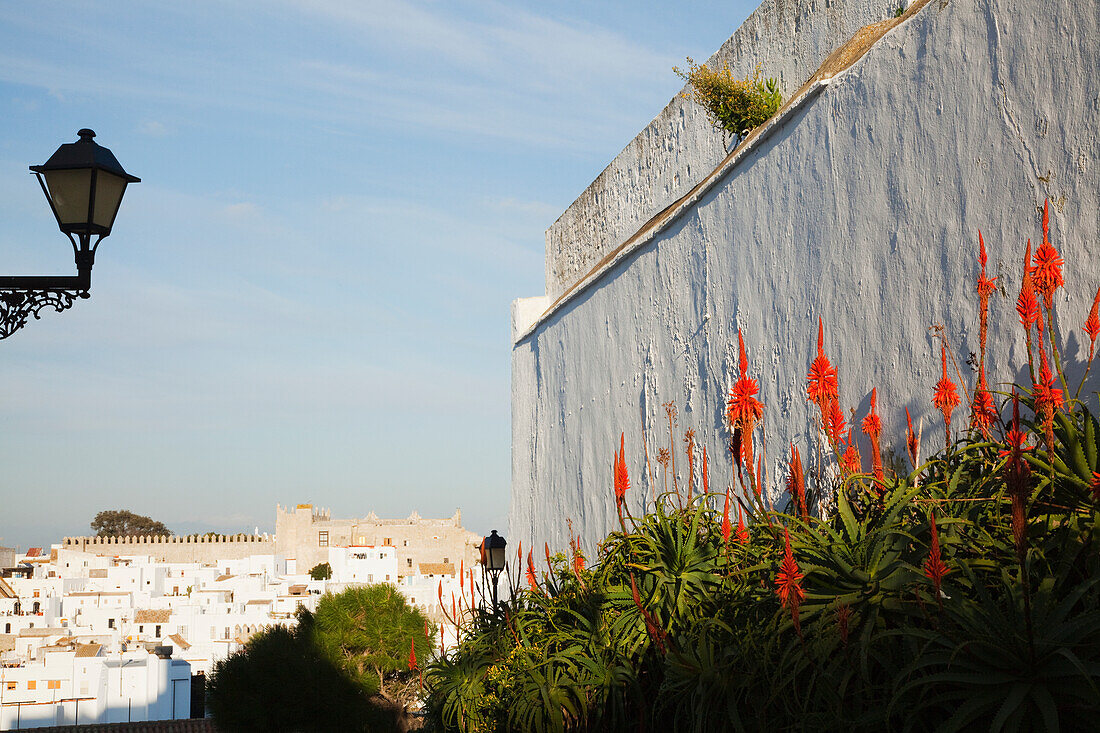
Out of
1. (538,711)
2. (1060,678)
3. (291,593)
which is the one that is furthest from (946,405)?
(291,593)

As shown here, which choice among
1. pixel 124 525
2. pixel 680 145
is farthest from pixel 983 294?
pixel 124 525

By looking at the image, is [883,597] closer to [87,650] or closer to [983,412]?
[983,412]

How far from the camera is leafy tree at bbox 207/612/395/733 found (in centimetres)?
1193

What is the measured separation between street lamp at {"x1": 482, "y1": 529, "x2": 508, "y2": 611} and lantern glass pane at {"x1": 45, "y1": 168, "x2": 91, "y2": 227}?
12.8 ft

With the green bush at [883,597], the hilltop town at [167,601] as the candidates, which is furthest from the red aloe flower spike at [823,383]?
the hilltop town at [167,601]

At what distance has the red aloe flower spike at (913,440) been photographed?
3.53 meters

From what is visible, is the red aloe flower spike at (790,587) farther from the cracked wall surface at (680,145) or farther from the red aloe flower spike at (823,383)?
the cracked wall surface at (680,145)

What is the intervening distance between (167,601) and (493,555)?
116ft

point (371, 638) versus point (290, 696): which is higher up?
point (371, 638)

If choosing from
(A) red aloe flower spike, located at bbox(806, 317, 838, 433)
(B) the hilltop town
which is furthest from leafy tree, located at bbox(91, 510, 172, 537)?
(A) red aloe flower spike, located at bbox(806, 317, 838, 433)

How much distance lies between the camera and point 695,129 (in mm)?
6312

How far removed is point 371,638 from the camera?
41.8ft

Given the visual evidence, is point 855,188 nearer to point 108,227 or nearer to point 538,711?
point 538,711

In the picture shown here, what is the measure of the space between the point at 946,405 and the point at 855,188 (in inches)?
49.4
